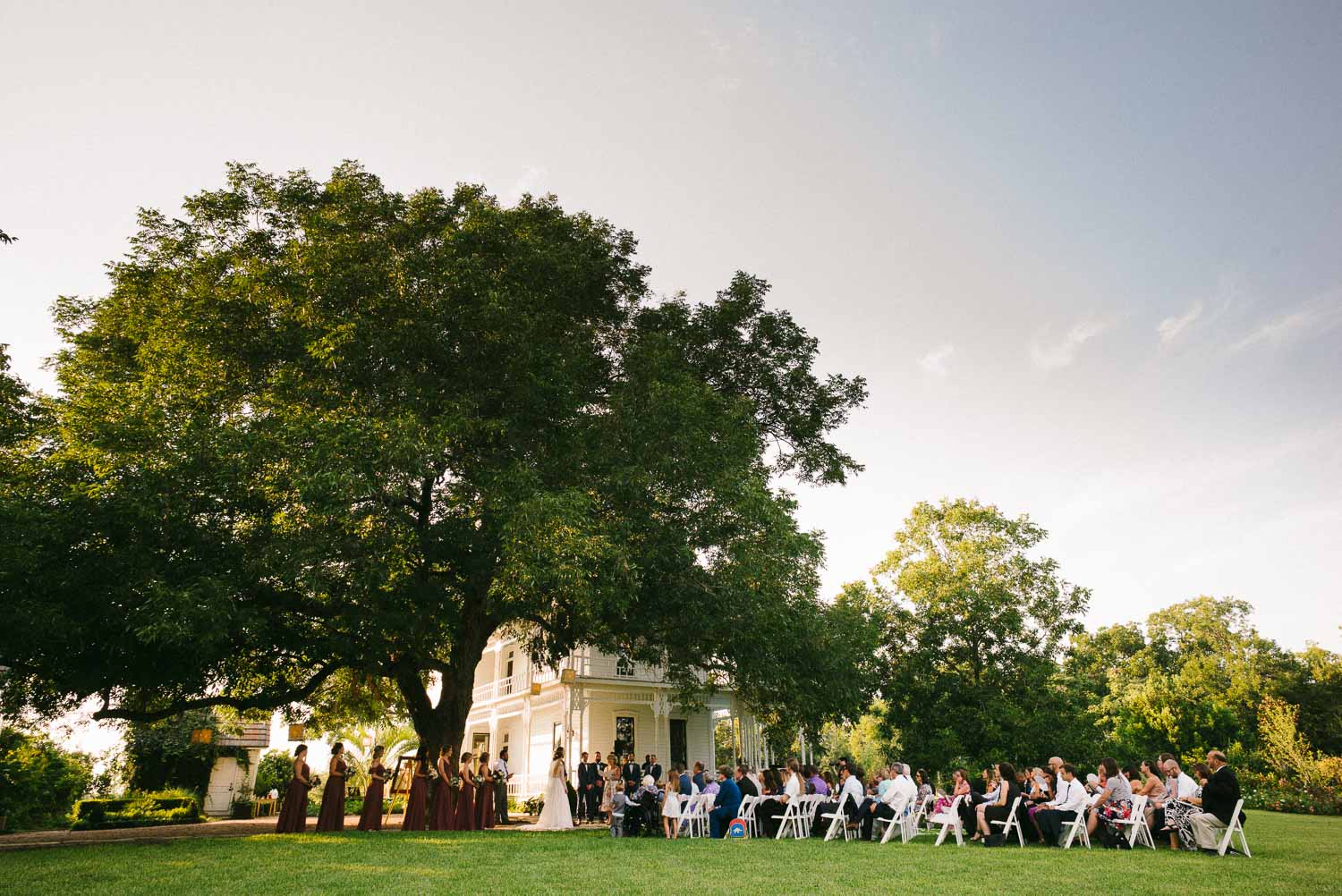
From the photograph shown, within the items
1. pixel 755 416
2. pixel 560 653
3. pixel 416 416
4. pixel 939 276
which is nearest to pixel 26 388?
pixel 416 416

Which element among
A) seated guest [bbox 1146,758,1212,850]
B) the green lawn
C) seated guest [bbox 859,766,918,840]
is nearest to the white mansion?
seated guest [bbox 859,766,918,840]

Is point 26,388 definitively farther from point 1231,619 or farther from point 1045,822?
point 1231,619

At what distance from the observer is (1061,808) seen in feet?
38.8

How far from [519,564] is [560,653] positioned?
732cm

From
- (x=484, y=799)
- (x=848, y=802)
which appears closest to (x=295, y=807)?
(x=484, y=799)

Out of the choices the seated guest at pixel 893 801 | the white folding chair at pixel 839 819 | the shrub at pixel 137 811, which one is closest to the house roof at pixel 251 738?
the shrub at pixel 137 811

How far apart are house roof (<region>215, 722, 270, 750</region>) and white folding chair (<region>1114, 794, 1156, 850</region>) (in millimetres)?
32636

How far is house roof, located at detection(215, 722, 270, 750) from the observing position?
3262 cm

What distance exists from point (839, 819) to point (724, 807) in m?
2.21

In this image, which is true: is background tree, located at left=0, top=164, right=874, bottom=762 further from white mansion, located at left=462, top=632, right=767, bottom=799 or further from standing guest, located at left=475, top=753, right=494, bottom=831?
white mansion, located at left=462, top=632, right=767, bottom=799

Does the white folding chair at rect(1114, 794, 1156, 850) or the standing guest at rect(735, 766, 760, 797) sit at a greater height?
the standing guest at rect(735, 766, 760, 797)

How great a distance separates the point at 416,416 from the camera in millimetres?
13562

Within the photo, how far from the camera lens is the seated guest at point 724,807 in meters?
14.6

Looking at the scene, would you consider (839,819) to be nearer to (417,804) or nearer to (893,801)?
(893,801)
